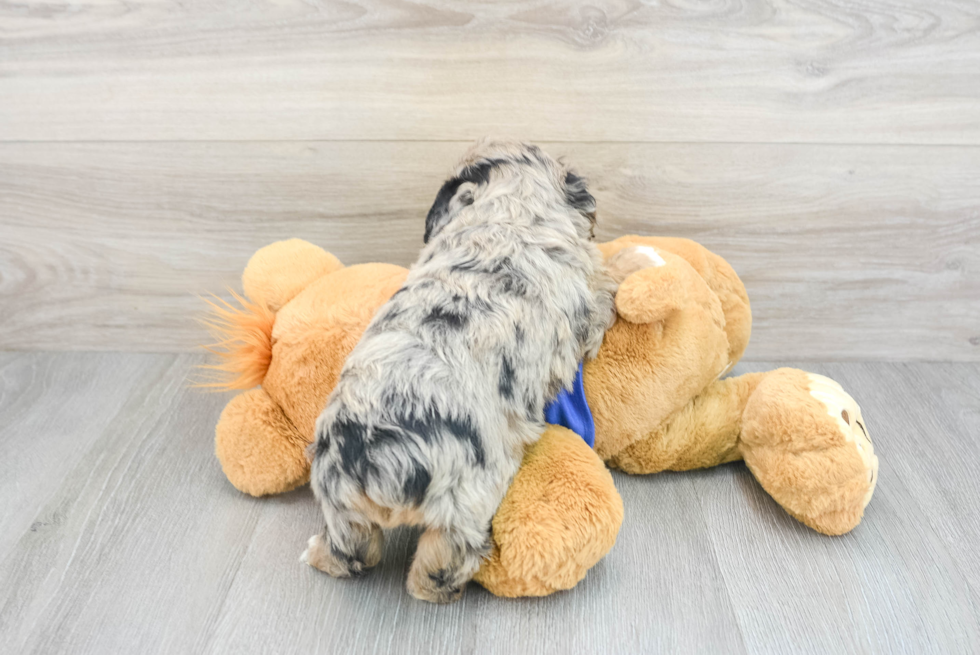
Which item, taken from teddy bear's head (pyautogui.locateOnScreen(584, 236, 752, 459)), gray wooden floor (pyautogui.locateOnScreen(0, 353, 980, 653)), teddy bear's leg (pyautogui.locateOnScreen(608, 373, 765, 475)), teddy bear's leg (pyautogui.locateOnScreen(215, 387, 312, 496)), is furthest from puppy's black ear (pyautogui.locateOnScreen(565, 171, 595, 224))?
teddy bear's leg (pyautogui.locateOnScreen(215, 387, 312, 496))

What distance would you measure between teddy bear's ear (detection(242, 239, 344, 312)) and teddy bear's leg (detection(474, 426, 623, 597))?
0.51m

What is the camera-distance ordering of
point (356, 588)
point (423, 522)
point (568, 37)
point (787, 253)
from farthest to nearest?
point (787, 253) → point (568, 37) → point (356, 588) → point (423, 522)

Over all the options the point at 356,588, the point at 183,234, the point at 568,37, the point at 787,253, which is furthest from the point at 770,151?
the point at 183,234

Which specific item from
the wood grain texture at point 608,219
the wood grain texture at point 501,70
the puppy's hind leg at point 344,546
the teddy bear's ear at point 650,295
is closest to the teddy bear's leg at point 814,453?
the teddy bear's ear at point 650,295

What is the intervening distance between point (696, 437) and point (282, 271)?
75 cm

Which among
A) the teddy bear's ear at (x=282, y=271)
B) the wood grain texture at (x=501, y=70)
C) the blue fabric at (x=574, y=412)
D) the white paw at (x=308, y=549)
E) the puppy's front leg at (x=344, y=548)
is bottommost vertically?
the white paw at (x=308, y=549)

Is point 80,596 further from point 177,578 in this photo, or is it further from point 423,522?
point 423,522

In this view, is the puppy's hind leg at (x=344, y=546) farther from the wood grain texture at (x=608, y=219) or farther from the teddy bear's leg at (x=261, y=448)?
the wood grain texture at (x=608, y=219)

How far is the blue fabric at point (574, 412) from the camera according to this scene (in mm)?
1036

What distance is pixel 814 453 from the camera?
1.04 metres

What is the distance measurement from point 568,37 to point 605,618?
0.95 m

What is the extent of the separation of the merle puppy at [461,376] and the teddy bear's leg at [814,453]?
31 cm

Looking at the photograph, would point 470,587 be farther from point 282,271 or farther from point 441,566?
point 282,271

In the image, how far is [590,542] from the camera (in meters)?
0.90
